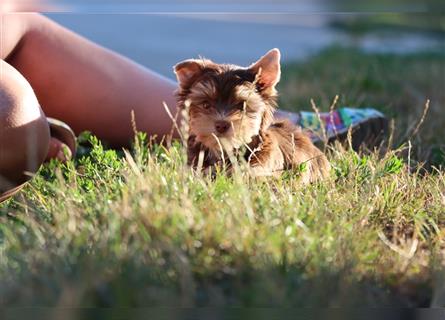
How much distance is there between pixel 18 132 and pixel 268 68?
1.21m

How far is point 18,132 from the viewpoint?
3.90 meters

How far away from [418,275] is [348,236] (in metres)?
0.28

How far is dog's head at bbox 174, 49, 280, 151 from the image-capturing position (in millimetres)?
4062

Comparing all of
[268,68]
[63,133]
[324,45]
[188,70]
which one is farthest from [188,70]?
[324,45]

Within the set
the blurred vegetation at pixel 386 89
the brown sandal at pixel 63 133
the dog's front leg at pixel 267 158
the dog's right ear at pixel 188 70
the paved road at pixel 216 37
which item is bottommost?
the paved road at pixel 216 37

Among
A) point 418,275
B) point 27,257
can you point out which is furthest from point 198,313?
point 418,275

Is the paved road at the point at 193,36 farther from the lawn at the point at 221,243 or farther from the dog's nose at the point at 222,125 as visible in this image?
the lawn at the point at 221,243

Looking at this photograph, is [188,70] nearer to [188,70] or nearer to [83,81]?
[188,70]

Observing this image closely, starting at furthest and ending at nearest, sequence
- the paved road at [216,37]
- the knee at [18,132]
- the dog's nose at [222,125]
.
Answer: the paved road at [216,37] → the dog's nose at [222,125] → the knee at [18,132]

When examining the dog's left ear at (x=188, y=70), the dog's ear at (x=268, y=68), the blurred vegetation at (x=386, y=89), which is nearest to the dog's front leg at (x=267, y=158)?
the dog's ear at (x=268, y=68)

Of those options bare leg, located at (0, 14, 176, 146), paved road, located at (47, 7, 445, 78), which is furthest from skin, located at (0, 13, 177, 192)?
paved road, located at (47, 7, 445, 78)

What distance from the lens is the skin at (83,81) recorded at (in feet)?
17.6

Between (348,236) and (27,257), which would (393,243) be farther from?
(27,257)

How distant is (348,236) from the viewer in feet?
10.5
